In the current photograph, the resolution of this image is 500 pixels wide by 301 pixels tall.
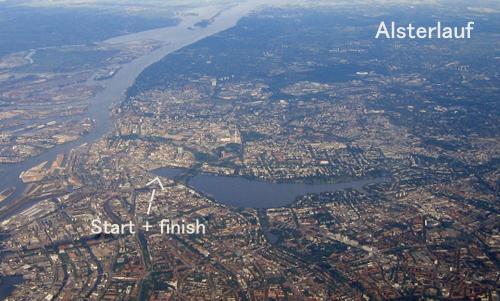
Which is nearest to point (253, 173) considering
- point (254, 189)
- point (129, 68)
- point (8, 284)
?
point (254, 189)

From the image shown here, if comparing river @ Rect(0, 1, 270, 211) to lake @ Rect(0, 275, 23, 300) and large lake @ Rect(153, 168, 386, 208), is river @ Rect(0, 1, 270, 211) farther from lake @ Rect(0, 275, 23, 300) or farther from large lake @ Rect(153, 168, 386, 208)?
large lake @ Rect(153, 168, 386, 208)

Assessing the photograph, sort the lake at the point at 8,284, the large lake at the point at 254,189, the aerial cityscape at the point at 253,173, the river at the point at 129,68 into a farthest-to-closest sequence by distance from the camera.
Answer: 1. the river at the point at 129,68
2. the large lake at the point at 254,189
3. the aerial cityscape at the point at 253,173
4. the lake at the point at 8,284

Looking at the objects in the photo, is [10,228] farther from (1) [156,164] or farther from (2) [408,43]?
(2) [408,43]

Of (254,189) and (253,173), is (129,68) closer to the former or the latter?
(253,173)

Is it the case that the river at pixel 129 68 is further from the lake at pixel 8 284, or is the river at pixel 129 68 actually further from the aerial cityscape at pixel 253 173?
the lake at pixel 8 284

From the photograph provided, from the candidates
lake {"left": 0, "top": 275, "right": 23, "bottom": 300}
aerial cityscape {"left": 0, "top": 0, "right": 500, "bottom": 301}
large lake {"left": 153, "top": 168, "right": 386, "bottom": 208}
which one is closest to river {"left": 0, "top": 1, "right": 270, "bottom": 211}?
aerial cityscape {"left": 0, "top": 0, "right": 500, "bottom": 301}

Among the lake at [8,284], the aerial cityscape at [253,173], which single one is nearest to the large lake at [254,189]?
the aerial cityscape at [253,173]
